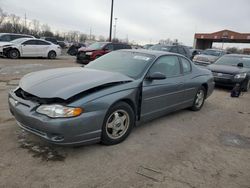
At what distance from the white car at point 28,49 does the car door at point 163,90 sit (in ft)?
41.7

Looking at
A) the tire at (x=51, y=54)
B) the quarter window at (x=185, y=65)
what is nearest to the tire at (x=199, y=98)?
the quarter window at (x=185, y=65)

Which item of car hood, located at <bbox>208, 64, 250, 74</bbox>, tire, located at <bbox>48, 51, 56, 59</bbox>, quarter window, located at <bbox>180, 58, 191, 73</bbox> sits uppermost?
quarter window, located at <bbox>180, 58, 191, 73</bbox>

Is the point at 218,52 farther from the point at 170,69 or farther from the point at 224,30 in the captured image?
the point at 224,30

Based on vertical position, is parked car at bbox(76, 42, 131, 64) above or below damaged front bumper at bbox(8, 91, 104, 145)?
above

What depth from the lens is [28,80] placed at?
368 cm

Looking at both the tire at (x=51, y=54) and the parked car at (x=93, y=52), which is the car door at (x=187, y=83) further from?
the tire at (x=51, y=54)

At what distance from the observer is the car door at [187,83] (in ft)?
16.8

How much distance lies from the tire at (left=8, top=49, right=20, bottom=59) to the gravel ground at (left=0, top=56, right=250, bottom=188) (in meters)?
11.2

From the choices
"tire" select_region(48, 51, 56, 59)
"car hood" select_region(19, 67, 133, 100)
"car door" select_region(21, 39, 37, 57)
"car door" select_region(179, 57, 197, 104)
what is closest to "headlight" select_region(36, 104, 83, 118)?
"car hood" select_region(19, 67, 133, 100)

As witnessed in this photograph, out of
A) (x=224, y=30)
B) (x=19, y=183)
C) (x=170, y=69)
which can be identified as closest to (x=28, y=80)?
(x=19, y=183)

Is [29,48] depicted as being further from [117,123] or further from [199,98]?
[117,123]

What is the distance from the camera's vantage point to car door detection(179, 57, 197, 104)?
512cm

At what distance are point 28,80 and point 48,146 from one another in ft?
3.65

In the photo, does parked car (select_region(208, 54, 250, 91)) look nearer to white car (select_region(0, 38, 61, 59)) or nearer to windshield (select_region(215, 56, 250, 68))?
windshield (select_region(215, 56, 250, 68))
